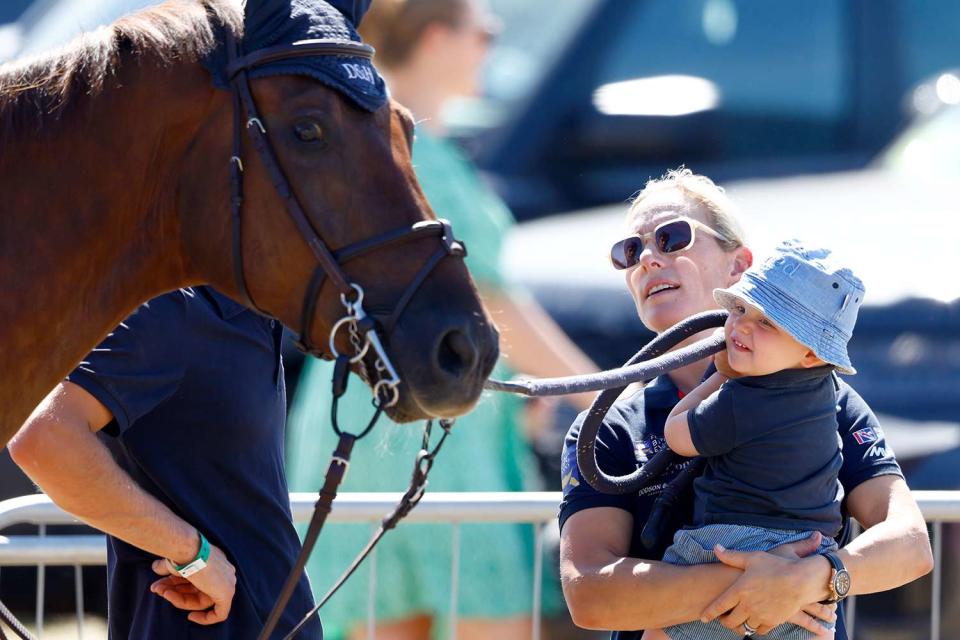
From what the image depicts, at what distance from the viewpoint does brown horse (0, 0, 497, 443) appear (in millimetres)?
2164

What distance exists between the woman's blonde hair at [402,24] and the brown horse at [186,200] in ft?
6.44

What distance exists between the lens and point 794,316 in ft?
7.73

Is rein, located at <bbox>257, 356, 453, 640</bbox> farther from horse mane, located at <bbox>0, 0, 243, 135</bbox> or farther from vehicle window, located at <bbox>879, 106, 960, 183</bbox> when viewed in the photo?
vehicle window, located at <bbox>879, 106, 960, 183</bbox>

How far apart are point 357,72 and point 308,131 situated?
115 millimetres

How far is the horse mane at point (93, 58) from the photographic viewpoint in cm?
217

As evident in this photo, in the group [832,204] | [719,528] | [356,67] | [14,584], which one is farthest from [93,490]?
[832,204]

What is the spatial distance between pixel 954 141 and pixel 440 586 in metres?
3.09

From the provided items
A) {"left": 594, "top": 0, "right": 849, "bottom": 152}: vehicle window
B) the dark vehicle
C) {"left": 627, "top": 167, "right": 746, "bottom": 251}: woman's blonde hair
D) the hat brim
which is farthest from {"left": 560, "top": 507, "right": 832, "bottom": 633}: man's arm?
{"left": 594, "top": 0, "right": 849, "bottom": 152}: vehicle window

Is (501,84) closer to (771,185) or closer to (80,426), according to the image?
(771,185)

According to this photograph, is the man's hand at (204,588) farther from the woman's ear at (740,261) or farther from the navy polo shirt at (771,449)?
the woman's ear at (740,261)

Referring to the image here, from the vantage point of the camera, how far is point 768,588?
7.72 feet

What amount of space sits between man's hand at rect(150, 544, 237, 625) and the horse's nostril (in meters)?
0.63

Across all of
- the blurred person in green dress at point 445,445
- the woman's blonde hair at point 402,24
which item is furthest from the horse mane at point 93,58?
the woman's blonde hair at point 402,24

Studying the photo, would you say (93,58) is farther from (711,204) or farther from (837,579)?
(837,579)
